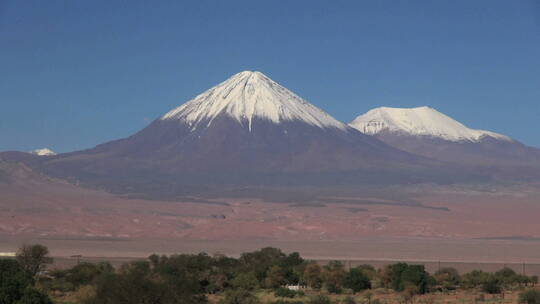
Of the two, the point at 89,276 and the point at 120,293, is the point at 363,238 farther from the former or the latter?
the point at 120,293

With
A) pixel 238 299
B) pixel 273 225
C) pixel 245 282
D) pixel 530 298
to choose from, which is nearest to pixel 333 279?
pixel 245 282

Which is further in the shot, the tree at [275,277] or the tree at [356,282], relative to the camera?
the tree at [275,277]

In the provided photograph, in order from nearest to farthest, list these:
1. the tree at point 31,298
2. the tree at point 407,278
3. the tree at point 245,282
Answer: the tree at point 31,298
the tree at point 407,278
the tree at point 245,282

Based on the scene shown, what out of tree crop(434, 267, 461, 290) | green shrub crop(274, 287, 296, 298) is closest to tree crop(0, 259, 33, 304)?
green shrub crop(274, 287, 296, 298)

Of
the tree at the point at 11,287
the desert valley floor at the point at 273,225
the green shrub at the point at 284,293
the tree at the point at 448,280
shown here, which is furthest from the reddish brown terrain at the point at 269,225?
the tree at the point at 11,287

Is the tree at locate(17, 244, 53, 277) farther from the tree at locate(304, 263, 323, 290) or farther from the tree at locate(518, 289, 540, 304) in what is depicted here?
the tree at locate(518, 289, 540, 304)

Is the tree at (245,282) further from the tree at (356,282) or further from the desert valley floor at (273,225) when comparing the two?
the desert valley floor at (273,225)

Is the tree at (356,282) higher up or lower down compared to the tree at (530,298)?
higher up
